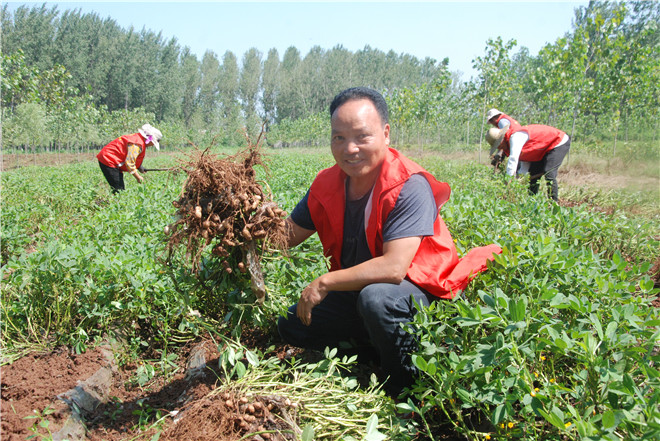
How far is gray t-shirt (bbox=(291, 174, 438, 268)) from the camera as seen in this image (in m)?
2.07

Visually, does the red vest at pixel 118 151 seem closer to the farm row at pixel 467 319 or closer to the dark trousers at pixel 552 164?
the farm row at pixel 467 319

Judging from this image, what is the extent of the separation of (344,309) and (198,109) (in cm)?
5930

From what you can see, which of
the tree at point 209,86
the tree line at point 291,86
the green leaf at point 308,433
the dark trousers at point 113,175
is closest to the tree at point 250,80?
the tree line at point 291,86

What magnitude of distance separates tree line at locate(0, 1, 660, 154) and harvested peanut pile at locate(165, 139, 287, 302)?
0.21 m

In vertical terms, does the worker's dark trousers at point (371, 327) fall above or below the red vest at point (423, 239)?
below

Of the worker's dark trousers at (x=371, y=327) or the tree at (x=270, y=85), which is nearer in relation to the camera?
the worker's dark trousers at (x=371, y=327)

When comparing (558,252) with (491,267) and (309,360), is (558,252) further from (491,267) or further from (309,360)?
(309,360)

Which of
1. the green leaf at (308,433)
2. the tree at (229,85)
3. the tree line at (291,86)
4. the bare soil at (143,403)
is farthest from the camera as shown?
the tree at (229,85)

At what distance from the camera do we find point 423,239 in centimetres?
221

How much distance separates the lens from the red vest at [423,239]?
7.11 ft

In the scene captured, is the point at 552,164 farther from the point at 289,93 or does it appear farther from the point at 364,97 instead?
the point at 289,93

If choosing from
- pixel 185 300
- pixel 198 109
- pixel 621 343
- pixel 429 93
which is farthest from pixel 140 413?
pixel 198 109

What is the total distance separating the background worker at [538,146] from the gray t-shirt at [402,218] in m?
4.10

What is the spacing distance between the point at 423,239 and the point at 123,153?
655 cm
